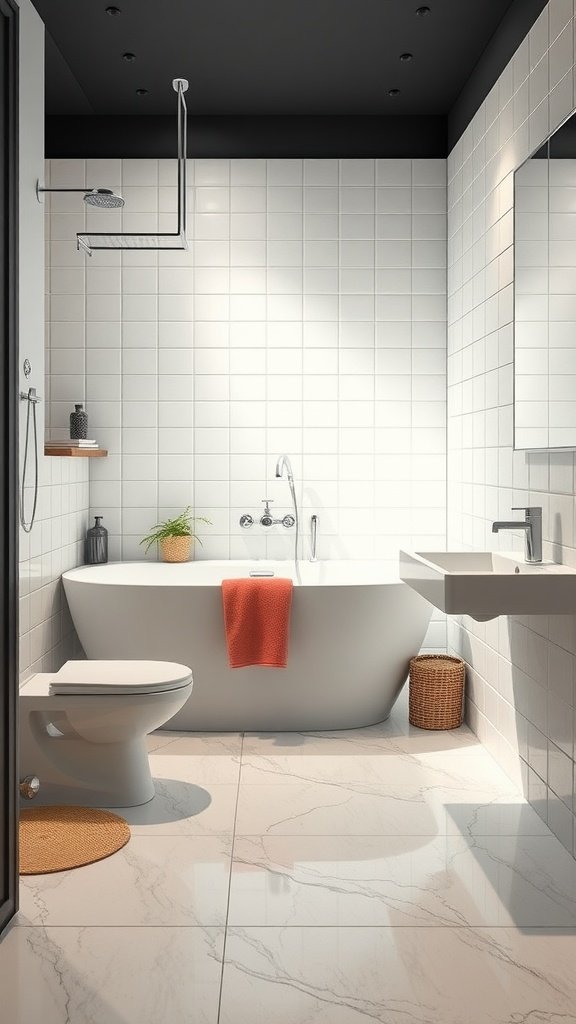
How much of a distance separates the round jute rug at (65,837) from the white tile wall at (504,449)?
145 centimetres

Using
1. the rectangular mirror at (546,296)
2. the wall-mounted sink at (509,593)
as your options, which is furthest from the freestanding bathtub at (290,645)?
the wall-mounted sink at (509,593)

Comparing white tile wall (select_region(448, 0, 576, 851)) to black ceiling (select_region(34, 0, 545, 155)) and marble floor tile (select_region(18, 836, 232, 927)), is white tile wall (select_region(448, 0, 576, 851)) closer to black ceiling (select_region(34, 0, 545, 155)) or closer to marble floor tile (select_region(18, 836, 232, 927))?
black ceiling (select_region(34, 0, 545, 155))

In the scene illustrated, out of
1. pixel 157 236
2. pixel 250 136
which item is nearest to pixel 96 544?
pixel 157 236

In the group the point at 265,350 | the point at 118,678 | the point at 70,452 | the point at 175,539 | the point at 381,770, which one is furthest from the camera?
the point at 265,350

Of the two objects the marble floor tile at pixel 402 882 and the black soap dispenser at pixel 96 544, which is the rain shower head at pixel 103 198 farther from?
the marble floor tile at pixel 402 882

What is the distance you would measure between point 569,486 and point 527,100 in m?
1.49

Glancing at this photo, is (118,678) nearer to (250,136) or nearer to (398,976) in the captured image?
(398,976)

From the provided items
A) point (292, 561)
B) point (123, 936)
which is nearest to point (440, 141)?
point (292, 561)

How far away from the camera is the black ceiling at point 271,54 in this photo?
3.79 metres

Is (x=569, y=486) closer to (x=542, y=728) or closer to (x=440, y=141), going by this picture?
(x=542, y=728)

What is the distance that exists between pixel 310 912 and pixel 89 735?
1109 mm

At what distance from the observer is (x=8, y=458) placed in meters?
2.45

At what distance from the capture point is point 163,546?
482cm

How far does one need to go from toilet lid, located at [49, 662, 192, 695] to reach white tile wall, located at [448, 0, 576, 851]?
49.3 inches
